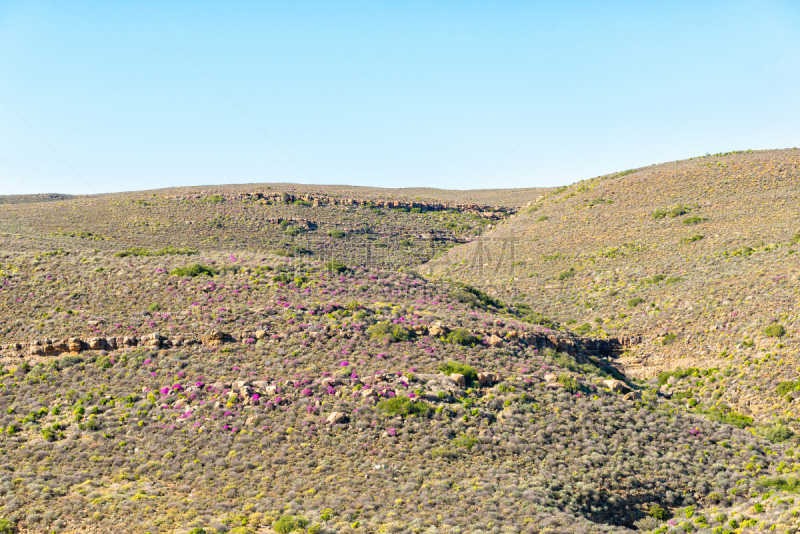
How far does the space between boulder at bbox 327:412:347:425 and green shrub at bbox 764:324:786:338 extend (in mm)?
28592

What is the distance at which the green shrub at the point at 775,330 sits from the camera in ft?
111

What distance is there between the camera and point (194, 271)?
43406mm

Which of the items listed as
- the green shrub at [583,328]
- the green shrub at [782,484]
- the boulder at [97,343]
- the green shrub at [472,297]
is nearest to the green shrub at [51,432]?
the boulder at [97,343]

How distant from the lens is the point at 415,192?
126438 mm

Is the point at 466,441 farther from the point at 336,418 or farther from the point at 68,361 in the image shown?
the point at 68,361

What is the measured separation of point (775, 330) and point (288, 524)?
33100 mm

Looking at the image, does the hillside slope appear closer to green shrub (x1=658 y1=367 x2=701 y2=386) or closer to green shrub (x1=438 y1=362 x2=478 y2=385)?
green shrub (x1=658 y1=367 x2=701 y2=386)

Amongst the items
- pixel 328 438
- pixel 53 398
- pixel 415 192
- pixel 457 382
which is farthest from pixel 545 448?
pixel 415 192

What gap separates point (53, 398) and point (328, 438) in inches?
608

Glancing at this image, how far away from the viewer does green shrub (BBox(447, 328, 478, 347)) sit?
35.0m

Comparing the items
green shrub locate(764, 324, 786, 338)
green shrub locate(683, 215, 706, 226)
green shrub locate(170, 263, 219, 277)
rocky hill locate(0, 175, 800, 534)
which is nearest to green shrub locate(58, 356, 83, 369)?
rocky hill locate(0, 175, 800, 534)

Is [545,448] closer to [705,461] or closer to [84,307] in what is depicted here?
[705,461]

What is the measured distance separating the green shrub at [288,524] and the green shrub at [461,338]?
18.4 metres

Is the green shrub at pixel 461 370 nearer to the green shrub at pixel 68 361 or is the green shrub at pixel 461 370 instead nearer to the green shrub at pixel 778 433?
the green shrub at pixel 778 433
